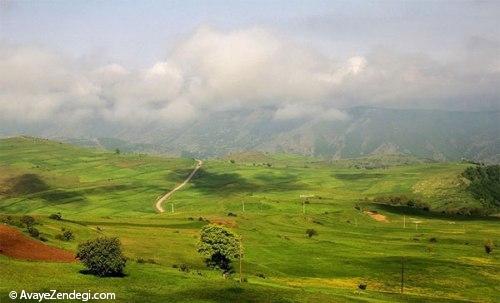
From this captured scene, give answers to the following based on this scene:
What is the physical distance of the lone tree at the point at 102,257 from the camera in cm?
8275

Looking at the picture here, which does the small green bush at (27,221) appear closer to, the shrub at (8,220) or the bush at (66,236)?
the shrub at (8,220)

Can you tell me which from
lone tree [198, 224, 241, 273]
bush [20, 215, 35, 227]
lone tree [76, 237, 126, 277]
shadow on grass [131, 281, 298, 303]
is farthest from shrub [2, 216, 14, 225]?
shadow on grass [131, 281, 298, 303]

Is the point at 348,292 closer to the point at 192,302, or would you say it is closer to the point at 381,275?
the point at 381,275

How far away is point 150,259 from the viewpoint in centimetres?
11475

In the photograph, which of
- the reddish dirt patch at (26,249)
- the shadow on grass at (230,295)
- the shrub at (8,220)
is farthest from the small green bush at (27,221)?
the shadow on grass at (230,295)

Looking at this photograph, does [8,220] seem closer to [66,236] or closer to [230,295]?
[66,236]

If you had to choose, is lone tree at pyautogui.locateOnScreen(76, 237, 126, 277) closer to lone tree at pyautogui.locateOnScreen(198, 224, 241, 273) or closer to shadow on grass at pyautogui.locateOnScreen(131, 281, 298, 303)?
shadow on grass at pyautogui.locateOnScreen(131, 281, 298, 303)

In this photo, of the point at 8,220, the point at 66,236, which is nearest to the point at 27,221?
the point at 8,220

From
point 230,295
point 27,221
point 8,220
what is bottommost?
point 230,295

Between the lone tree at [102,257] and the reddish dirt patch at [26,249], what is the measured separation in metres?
12.9

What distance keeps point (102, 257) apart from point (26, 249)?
21.7m

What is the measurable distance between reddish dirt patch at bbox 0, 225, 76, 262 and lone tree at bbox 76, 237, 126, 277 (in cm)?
1292

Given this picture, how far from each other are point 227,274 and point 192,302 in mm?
36185

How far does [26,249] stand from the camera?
95562mm
